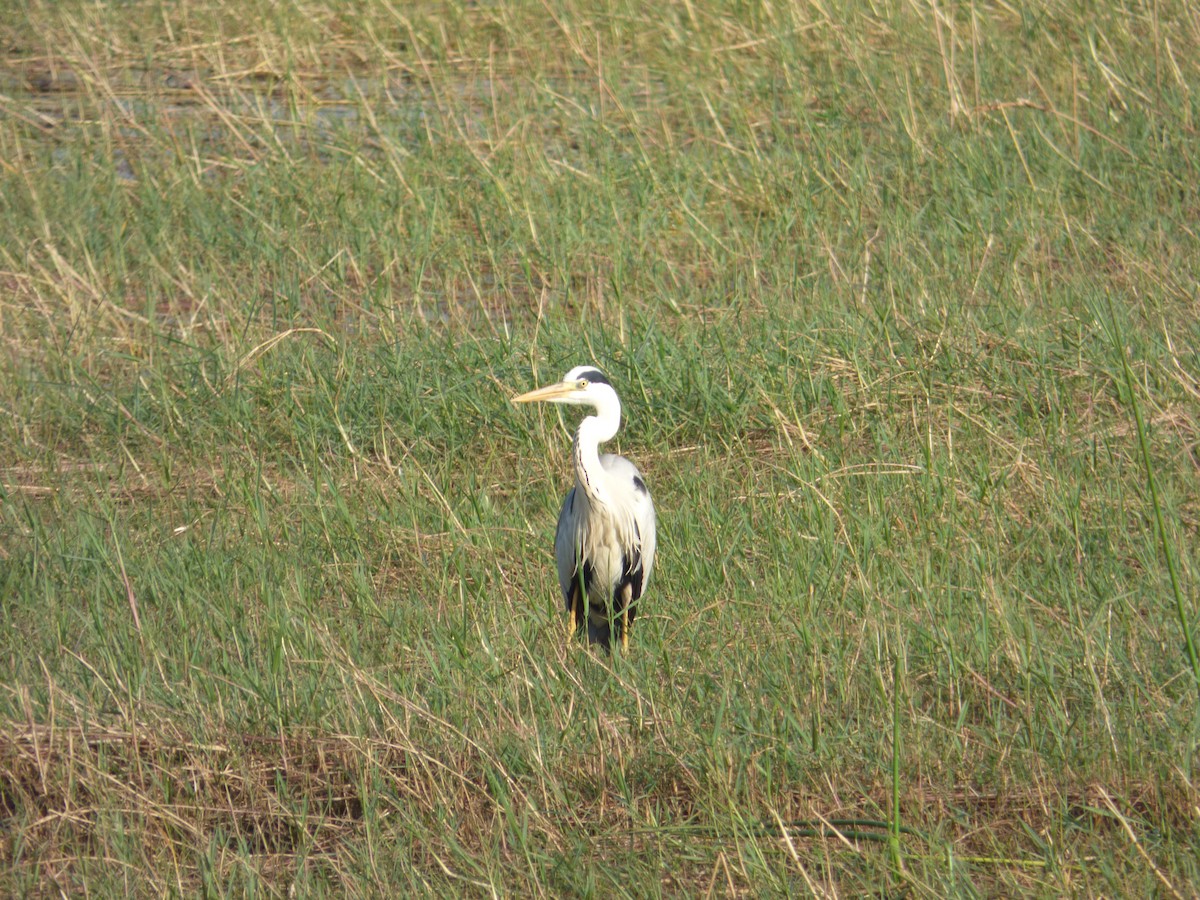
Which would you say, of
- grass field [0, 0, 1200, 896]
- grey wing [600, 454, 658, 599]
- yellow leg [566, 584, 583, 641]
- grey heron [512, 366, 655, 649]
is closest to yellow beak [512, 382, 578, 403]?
grey heron [512, 366, 655, 649]

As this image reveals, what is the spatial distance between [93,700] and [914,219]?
13.2ft

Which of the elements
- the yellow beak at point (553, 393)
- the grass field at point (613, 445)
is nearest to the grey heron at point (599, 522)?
the yellow beak at point (553, 393)

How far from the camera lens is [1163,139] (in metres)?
6.50

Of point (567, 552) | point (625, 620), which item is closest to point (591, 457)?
point (567, 552)

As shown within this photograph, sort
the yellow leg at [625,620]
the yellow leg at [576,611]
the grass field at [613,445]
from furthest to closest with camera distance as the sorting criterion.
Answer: the yellow leg at [576,611] → the yellow leg at [625,620] → the grass field at [613,445]

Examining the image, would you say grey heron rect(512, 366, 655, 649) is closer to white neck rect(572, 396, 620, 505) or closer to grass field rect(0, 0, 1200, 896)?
white neck rect(572, 396, 620, 505)

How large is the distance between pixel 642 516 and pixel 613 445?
1.06 meters

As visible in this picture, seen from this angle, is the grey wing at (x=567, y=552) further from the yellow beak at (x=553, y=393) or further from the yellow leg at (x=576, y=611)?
the yellow beak at (x=553, y=393)

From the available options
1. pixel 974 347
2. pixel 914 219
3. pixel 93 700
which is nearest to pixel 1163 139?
pixel 914 219

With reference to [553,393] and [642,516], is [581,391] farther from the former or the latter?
[642,516]

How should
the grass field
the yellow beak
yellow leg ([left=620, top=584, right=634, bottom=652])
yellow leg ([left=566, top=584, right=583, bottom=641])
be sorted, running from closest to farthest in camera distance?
the grass field, yellow leg ([left=620, top=584, right=634, bottom=652]), yellow leg ([left=566, top=584, right=583, bottom=641]), the yellow beak

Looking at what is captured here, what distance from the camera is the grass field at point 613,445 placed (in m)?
3.00

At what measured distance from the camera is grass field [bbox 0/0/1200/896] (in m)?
3.00

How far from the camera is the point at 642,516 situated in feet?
Result: 13.8
